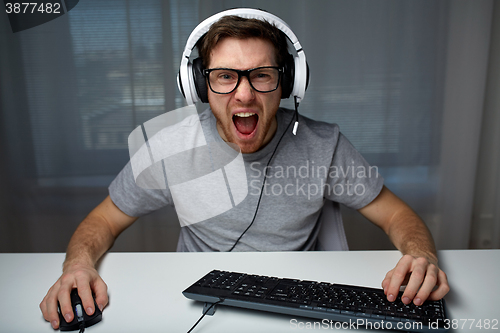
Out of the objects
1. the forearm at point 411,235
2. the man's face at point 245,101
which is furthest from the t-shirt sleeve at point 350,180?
the man's face at point 245,101

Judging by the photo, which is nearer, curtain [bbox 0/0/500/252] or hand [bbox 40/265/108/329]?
hand [bbox 40/265/108/329]

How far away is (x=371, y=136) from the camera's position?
1.88m

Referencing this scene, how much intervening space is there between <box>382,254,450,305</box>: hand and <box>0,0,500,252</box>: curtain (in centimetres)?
126

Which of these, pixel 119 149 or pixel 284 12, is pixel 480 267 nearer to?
pixel 284 12

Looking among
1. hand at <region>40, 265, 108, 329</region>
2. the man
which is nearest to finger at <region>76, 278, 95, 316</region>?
hand at <region>40, 265, 108, 329</region>

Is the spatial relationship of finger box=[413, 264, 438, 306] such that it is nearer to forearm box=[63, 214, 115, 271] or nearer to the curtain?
forearm box=[63, 214, 115, 271]

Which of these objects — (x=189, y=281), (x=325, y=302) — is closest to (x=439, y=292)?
(x=325, y=302)

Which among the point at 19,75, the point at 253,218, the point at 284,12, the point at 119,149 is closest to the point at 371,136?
the point at 284,12

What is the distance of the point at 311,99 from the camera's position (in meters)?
1.83

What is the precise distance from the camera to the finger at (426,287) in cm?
60

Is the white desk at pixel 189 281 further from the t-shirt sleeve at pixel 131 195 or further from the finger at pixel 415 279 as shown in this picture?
the t-shirt sleeve at pixel 131 195

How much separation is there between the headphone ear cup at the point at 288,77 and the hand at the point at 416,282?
0.59 meters

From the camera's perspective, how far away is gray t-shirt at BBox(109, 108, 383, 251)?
112 centimetres

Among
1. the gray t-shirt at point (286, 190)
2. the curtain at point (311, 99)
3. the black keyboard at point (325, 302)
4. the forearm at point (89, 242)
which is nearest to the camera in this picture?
the black keyboard at point (325, 302)
